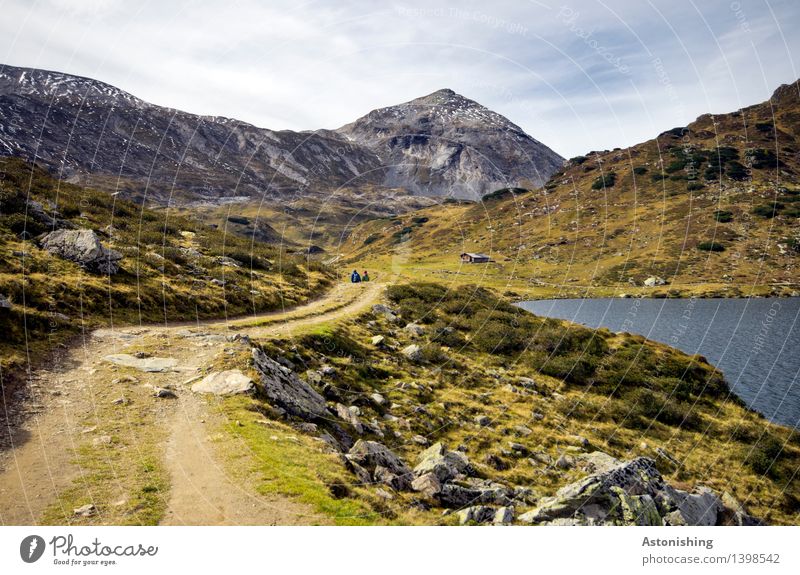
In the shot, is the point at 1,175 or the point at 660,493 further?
the point at 1,175

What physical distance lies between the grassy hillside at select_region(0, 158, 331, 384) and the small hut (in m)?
94.3

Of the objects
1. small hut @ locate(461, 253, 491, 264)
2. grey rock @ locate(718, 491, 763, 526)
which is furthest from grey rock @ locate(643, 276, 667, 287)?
grey rock @ locate(718, 491, 763, 526)

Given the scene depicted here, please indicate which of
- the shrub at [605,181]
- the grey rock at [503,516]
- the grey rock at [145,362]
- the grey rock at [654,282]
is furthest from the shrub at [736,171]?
the grey rock at [145,362]

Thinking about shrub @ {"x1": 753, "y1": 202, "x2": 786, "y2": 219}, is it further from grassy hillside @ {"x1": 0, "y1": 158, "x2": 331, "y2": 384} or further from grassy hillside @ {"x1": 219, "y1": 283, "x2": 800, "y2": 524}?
grassy hillside @ {"x1": 0, "y1": 158, "x2": 331, "y2": 384}

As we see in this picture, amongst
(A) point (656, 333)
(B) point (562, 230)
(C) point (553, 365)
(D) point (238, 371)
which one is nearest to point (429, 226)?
(B) point (562, 230)

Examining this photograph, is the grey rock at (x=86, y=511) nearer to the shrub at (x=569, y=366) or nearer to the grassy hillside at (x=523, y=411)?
the grassy hillside at (x=523, y=411)

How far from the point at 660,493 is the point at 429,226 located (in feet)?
611

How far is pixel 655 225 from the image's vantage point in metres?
132

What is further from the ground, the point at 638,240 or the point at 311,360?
the point at 638,240

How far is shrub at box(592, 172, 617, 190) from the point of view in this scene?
15962 centimetres

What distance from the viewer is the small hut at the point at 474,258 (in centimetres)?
14126

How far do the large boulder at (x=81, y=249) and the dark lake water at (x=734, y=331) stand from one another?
168 ft

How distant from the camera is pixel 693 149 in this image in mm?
161000

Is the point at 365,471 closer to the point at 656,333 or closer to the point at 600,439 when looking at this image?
the point at 600,439
